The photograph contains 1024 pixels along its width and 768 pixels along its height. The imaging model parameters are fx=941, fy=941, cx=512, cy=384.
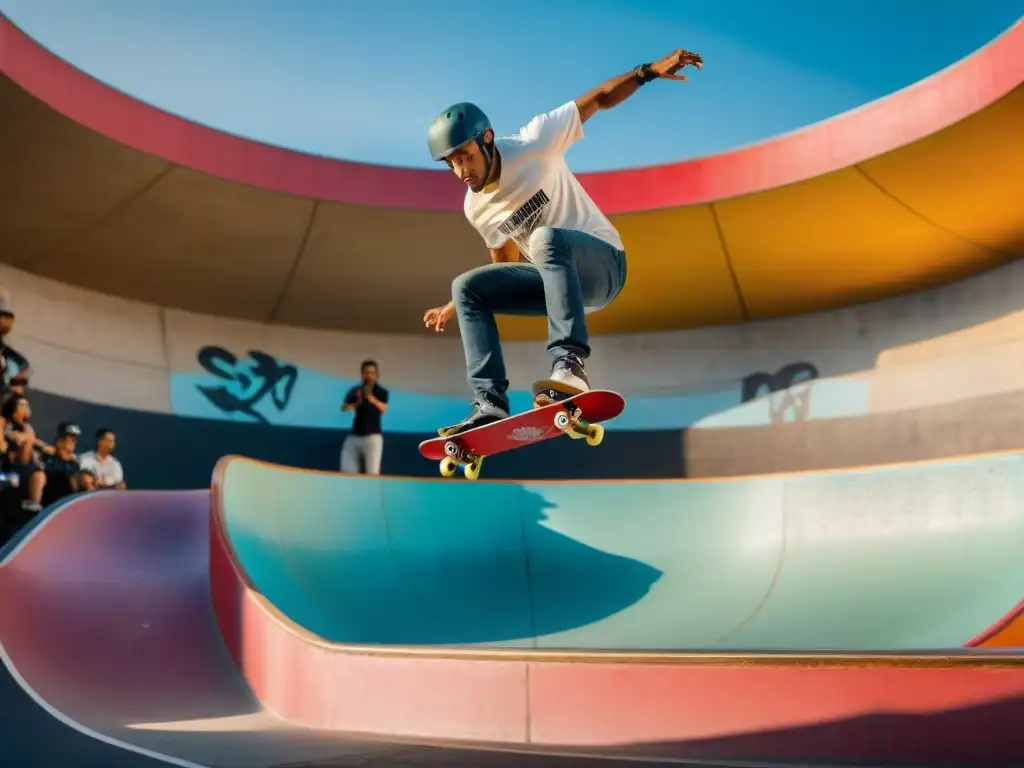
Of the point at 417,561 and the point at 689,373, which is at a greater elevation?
the point at 689,373

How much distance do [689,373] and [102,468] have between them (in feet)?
29.9

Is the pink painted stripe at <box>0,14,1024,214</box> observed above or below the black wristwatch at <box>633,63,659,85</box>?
above

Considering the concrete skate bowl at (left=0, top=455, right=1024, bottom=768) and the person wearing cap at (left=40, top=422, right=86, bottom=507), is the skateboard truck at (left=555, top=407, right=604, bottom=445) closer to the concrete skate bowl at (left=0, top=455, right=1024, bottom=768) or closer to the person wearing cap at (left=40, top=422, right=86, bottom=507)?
the concrete skate bowl at (left=0, top=455, right=1024, bottom=768)

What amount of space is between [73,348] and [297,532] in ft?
22.5

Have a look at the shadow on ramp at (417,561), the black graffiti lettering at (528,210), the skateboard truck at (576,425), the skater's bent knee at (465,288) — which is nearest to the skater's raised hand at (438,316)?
the skater's bent knee at (465,288)

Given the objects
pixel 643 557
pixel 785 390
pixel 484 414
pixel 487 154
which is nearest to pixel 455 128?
pixel 487 154

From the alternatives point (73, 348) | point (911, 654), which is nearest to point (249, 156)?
point (73, 348)

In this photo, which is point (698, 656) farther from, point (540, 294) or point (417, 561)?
point (417, 561)

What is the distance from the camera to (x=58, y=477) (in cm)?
857

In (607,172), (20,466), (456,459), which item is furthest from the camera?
(607,172)

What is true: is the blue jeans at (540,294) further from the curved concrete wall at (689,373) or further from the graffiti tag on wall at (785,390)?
the graffiti tag on wall at (785,390)

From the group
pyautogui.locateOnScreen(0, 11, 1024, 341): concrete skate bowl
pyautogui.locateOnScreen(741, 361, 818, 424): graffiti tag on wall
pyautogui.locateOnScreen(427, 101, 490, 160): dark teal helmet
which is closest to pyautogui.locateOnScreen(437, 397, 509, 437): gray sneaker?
pyautogui.locateOnScreen(427, 101, 490, 160): dark teal helmet

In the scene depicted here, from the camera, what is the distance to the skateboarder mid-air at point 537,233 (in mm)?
3971

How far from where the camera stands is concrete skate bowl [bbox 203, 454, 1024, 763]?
12.4ft
